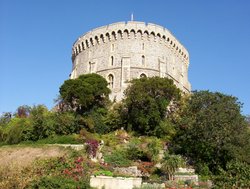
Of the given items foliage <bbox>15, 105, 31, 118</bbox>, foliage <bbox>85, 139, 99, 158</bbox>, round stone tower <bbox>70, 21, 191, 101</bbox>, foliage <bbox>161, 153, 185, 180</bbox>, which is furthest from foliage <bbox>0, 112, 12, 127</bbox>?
foliage <bbox>161, 153, 185, 180</bbox>

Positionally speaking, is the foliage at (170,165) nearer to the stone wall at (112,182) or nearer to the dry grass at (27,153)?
the stone wall at (112,182)

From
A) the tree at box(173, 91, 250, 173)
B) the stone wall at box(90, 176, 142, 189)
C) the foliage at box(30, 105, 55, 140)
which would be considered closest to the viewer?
the stone wall at box(90, 176, 142, 189)

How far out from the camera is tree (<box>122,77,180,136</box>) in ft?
107

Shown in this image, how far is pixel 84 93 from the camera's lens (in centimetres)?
3609

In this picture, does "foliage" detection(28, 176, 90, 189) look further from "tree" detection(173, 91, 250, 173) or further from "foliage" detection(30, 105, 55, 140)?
"foliage" detection(30, 105, 55, 140)

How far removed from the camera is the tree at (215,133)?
80.3 ft

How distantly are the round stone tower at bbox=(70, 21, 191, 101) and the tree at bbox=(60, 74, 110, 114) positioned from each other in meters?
5.30

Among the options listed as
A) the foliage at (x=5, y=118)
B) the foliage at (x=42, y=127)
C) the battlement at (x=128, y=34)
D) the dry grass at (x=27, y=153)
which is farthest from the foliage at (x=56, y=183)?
the battlement at (x=128, y=34)

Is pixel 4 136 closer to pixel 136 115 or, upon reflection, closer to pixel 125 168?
pixel 136 115

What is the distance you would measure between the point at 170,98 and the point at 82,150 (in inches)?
496

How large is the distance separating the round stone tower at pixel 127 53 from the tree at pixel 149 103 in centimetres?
864

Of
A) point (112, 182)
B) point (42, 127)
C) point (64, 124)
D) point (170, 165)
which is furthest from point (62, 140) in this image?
point (112, 182)

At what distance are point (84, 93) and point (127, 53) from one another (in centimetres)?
1185

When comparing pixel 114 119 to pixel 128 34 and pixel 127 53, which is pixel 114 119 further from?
pixel 128 34
